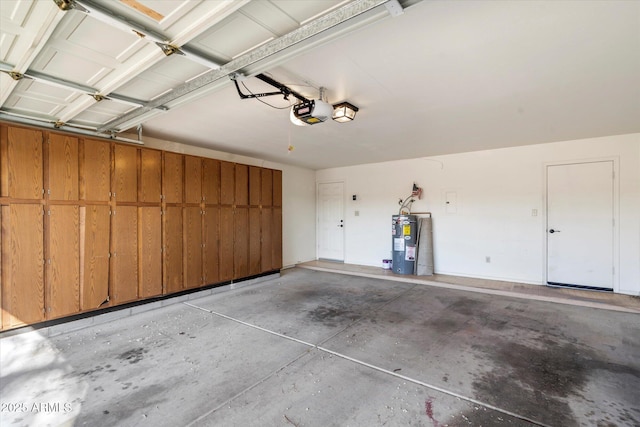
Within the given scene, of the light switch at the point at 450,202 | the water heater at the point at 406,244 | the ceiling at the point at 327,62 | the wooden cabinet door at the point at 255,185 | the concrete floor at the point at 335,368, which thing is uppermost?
the ceiling at the point at 327,62

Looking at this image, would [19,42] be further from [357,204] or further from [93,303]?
[357,204]

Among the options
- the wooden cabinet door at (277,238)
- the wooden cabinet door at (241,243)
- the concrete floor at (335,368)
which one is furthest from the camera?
the wooden cabinet door at (277,238)

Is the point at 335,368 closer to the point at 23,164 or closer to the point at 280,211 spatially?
the point at 23,164

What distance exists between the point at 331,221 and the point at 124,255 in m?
4.76

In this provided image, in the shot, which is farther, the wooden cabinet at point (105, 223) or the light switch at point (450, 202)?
the light switch at point (450, 202)

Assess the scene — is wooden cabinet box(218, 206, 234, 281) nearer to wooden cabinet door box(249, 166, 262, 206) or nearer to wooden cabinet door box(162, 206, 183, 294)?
wooden cabinet door box(249, 166, 262, 206)

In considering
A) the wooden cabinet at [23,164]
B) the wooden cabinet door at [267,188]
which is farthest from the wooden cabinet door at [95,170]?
the wooden cabinet door at [267,188]

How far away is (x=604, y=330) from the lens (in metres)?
3.15

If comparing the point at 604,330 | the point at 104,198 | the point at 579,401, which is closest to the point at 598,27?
the point at 579,401

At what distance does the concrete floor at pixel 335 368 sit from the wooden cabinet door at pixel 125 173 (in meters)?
1.63

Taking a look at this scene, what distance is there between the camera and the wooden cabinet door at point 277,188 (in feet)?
19.6

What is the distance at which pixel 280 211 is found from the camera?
20.1 ft

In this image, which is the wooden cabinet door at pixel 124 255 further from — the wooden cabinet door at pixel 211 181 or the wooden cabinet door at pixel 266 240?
the wooden cabinet door at pixel 266 240

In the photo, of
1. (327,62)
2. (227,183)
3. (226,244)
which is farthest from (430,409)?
(227,183)
